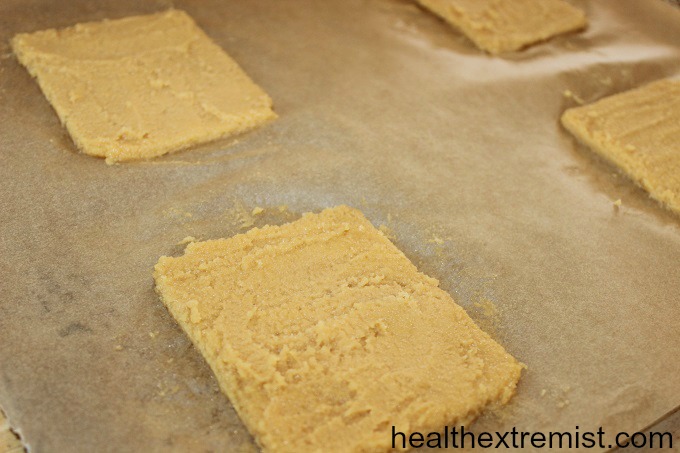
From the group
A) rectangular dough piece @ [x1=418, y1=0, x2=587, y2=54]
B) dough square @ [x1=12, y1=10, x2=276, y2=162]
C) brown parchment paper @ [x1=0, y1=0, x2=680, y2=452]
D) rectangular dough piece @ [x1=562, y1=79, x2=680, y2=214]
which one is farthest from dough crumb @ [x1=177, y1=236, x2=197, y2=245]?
rectangular dough piece @ [x1=418, y1=0, x2=587, y2=54]

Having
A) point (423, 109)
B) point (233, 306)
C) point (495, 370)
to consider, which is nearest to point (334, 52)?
point (423, 109)

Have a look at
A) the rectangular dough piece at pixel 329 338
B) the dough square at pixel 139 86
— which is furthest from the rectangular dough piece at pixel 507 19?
the rectangular dough piece at pixel 329 338

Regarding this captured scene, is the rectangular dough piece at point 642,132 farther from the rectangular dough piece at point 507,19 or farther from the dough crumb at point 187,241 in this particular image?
the dough crumb at point 187,241

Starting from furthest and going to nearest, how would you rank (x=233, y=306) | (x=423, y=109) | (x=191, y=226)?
(x=423, y=109) → (x=191, y=226) → (x=233, y=306)

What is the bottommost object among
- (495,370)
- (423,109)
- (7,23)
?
(495,370)

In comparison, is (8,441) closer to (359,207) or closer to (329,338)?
(329,338)

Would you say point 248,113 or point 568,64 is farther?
point 568,64

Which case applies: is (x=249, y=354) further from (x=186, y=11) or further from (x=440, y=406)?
(x=186, y=11)
